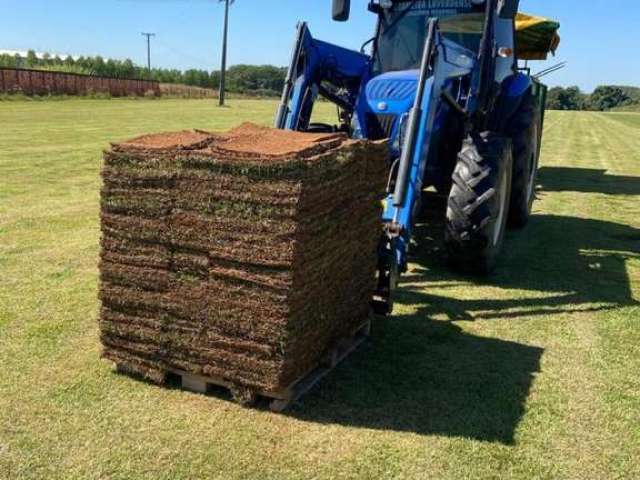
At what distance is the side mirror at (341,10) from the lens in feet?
23.0

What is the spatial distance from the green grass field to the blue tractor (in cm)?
62

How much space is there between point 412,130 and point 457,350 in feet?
5.82

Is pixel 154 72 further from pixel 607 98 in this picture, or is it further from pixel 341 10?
pixel 341 10

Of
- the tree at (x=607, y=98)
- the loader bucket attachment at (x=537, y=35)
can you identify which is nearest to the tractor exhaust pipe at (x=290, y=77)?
the loader bucket attachment at (x=537, y=35)

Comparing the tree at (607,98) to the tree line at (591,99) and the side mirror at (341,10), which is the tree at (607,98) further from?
the side mirror at (341,10)

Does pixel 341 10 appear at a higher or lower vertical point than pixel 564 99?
higher

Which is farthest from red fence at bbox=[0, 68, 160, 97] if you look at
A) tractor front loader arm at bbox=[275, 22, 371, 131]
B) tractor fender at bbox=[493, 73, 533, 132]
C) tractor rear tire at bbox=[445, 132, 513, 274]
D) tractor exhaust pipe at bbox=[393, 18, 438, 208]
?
tractor exhaust pipe at bbox=[393, 18, 438, 208]

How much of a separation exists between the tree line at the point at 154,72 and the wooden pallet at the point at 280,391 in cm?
3183

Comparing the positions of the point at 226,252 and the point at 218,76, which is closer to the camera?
the point at 226,252

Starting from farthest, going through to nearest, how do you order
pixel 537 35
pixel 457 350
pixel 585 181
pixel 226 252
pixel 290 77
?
pixel 585 181, pixel 537 35, pixel 290 77, pixel 457 350, pixel 226 252

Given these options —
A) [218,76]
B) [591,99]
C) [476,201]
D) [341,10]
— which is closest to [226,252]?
[476,201]

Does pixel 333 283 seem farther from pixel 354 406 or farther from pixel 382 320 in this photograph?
pixel 382 320

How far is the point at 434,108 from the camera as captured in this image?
5.59 m

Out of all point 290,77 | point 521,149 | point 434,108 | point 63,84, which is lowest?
point 63,84
